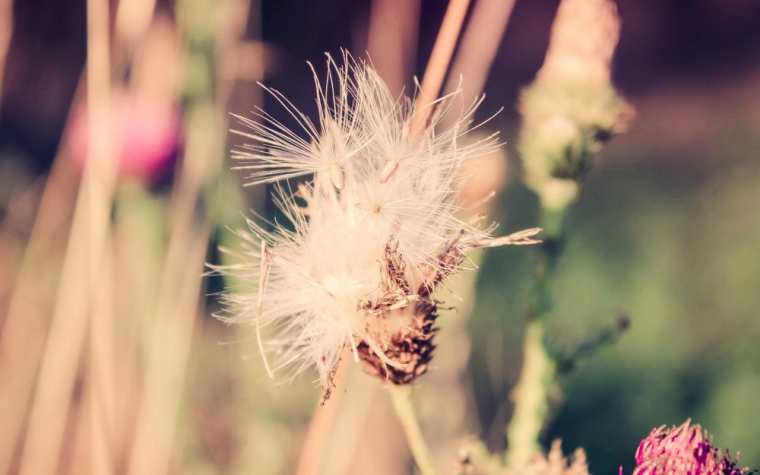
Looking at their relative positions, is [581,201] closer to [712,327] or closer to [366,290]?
[712,327]

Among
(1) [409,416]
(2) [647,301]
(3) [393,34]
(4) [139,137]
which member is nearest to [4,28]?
(4) [139,137]

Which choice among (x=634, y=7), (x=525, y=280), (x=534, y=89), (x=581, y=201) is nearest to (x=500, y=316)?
(x=525, y=280)

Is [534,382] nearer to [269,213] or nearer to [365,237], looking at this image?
[365,237]

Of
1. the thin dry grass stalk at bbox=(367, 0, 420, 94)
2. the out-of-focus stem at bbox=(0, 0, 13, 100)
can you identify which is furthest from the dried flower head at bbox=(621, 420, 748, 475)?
the out-of-focus stem at bbox=(0, 0, 13, 100)

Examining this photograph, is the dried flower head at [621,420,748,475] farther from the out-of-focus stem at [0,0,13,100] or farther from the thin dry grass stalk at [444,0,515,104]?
the out-of-focus stem at [0,0,13,100]

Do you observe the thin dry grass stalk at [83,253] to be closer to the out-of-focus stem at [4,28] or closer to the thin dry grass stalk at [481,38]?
the out-of-focus stem at [4,28]
